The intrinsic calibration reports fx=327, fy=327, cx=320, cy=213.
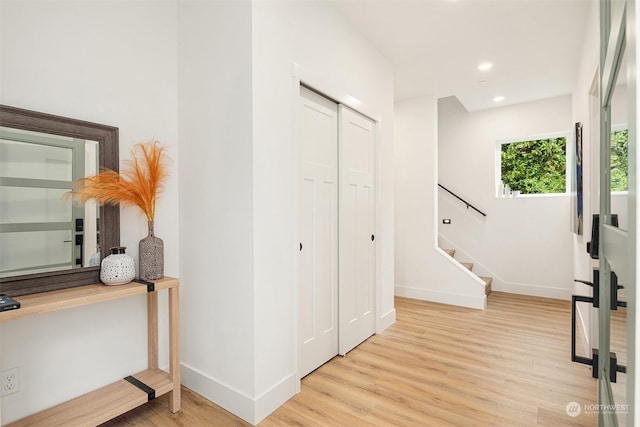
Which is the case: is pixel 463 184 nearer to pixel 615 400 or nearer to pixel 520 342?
pixel 520 342

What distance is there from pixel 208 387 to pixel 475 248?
4330 mm

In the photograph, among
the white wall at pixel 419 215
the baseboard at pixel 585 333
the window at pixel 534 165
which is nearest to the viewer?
the baseboard at pixel 585 333

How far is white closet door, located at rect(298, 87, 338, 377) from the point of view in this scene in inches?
91.2

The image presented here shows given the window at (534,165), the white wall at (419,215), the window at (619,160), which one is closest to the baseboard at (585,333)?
the white wall at (419,215)

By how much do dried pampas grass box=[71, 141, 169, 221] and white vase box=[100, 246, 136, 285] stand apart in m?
0.26

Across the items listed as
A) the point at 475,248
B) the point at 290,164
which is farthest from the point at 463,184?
the point at 290,164

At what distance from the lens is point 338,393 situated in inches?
83.4

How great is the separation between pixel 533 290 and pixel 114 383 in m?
5.02

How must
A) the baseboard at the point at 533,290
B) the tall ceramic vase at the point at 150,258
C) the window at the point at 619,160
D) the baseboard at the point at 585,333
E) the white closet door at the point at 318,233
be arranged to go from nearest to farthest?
the window at the point at 619,160, the tall ceramic vase at the point at 150,258, the white closet door at the point at 318,233, the baseboard at the point at 585,333, the baseboard at the point at 533,290

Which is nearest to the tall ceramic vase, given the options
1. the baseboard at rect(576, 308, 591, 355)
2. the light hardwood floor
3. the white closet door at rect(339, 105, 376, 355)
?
the light hardwood floor

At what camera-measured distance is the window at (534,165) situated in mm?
4637

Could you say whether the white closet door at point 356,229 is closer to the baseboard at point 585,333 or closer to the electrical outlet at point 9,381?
the baseboard at point 585,333

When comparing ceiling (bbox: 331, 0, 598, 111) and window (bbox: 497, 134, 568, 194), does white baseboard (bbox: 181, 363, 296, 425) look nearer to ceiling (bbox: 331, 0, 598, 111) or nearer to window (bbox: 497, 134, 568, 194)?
ceiling (bbox: 331, 0, 598, 111)

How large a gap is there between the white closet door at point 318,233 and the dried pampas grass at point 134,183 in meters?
0.92
